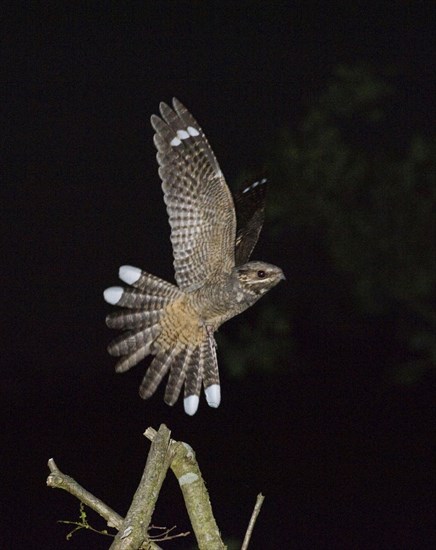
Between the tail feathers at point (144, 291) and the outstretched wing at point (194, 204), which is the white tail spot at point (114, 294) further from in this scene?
the outstretched wing at point (194, 204)

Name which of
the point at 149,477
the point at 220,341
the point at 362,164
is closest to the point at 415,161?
the point at 362,164

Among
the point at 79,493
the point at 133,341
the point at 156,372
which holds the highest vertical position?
the point at 133,341

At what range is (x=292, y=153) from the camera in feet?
17.7

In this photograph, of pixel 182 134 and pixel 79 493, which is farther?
pixel 182 134

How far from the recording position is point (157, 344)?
2682 mm

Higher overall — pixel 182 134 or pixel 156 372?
pixel 182 134

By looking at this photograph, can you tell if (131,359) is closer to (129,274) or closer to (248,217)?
(129,274)

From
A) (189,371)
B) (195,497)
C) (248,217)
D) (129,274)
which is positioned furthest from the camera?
(248,217)

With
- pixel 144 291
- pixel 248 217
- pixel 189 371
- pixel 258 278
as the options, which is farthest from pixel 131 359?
pixel 248 217

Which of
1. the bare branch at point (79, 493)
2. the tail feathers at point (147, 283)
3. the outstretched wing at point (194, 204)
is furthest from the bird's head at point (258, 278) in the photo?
the bare branch at point (79, 493)

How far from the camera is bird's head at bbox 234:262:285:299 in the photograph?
256 centimetres

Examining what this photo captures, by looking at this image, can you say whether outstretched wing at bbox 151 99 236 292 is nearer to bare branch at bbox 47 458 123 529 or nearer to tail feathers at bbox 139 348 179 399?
tail feathers at bbox 139 348 179 399

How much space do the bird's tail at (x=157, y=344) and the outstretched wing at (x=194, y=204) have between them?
96mm

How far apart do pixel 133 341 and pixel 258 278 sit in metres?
0.39
